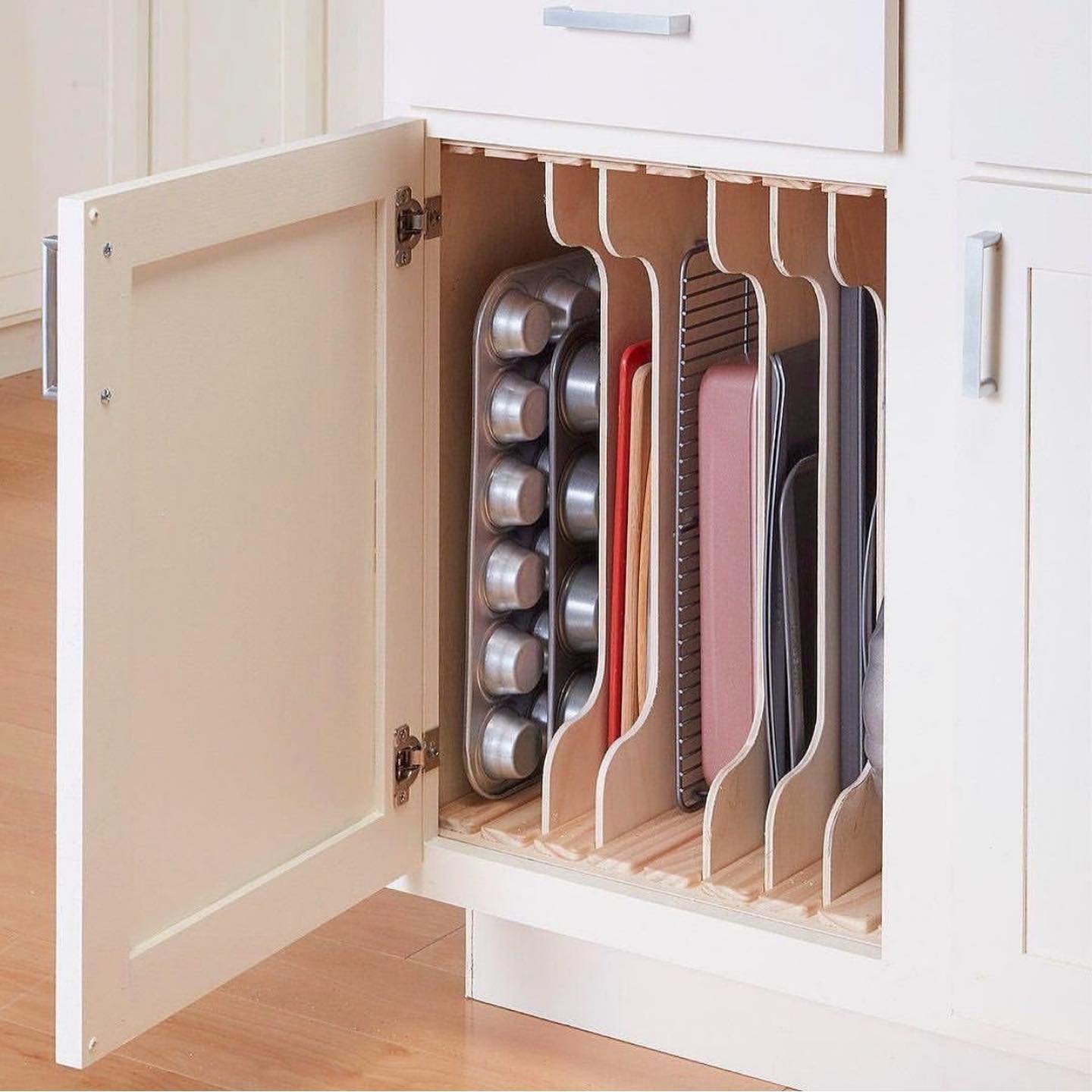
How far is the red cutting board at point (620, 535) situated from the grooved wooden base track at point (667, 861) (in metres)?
0.10

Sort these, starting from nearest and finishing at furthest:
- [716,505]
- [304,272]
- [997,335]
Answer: [997,335]
[304,272]
[716,505]

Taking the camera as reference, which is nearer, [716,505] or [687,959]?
[687,959]

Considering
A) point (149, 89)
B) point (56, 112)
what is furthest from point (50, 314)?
point (149, 89)

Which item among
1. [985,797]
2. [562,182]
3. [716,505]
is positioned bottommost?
[985,797]

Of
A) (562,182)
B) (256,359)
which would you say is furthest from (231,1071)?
(562,182)

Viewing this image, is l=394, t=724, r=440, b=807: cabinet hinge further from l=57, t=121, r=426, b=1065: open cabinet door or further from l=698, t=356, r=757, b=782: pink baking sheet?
l=698, t=356, r=757, b=782: pink baking sheet

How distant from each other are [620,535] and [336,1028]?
18.7 inches

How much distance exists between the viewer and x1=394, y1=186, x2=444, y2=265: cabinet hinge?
4.63 feet

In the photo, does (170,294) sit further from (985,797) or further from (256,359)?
(985,797)

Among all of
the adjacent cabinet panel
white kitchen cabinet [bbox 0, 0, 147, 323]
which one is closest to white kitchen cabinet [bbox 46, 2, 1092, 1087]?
the adjacent cabinet panel

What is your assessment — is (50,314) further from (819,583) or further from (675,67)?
(819,583)

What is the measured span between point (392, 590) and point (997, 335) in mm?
512

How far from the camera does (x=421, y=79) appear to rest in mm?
1410

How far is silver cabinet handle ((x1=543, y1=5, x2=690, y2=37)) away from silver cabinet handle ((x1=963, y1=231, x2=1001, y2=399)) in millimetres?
246
